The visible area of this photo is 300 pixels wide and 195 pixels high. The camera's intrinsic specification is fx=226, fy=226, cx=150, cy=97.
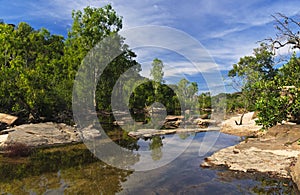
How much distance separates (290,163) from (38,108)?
81.1ft

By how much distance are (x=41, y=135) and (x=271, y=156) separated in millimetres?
16078

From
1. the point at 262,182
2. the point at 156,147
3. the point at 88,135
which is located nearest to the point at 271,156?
the point at 262,182

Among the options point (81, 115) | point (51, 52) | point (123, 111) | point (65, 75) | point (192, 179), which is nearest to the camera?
point (192, 179)

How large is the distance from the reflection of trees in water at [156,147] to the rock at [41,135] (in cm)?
633

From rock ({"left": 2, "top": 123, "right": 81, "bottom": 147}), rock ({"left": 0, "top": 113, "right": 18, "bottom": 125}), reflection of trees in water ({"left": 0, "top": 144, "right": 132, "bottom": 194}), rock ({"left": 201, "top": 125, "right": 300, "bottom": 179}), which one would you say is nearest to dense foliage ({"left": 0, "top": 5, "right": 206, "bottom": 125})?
rock ({"left": 0, "top": 113, "right": 18, "bottom": 125})

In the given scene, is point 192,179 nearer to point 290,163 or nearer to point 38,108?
point 290,163

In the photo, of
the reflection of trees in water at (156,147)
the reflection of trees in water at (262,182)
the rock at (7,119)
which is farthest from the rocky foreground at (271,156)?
the rock at (7,119)

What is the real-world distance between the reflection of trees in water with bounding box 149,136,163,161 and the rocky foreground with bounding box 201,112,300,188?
120 inches

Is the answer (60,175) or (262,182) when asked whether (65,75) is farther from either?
(262,182)

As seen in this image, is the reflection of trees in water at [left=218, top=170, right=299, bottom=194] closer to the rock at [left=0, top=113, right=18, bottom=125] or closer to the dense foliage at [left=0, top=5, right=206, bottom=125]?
the rock at [left=0, top=113, right=18, bottom=125]

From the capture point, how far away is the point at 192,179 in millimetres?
9977

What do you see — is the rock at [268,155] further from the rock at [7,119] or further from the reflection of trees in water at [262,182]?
the rock at [7,119]

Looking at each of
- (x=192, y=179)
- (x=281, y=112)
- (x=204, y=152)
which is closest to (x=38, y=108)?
(x=204, y=152)

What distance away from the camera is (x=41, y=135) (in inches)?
704
